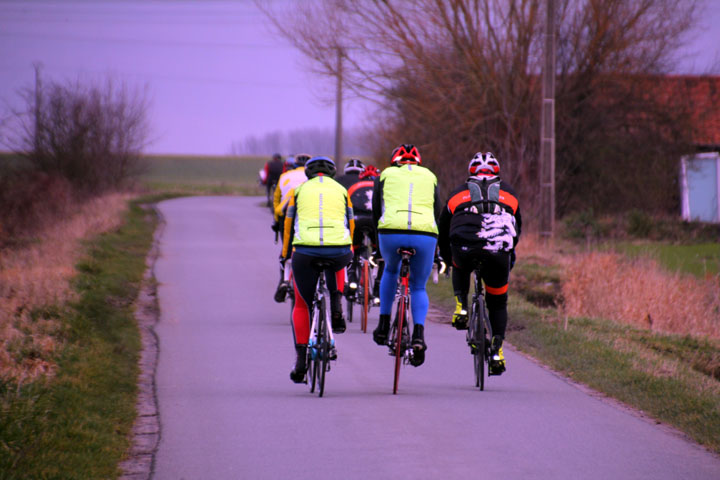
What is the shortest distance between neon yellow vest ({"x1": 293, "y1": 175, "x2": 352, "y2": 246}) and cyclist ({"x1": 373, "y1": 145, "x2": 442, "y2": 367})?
0.38 m

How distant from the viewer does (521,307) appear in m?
14.5

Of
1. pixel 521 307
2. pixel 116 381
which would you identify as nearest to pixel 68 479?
pixel 116 381

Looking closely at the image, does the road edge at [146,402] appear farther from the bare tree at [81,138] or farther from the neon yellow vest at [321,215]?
the bare tree at [81,138]

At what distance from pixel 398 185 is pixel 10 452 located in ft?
12.5

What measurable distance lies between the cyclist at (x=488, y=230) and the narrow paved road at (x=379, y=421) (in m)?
0.75

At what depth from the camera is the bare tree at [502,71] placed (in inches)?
1024

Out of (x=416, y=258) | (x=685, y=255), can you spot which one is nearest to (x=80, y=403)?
(x=416, y=258)

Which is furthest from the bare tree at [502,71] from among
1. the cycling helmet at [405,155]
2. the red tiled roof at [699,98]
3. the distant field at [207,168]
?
the distant field at [207,168]

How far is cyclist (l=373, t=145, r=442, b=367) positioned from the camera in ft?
28.1

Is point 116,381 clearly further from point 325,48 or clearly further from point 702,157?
point 702,157

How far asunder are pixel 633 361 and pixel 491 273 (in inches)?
97.7

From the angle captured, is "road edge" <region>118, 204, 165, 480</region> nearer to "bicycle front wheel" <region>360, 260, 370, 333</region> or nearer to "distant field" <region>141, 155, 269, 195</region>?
"bicycle front wheel" <region>360, 260, 370, 333</region>

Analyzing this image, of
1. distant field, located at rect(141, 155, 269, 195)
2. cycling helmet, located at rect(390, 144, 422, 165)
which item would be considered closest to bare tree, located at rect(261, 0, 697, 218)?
cycling helmet, located at rect(390, 144, 422, 165)

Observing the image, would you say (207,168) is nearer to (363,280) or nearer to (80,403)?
(363,280)
